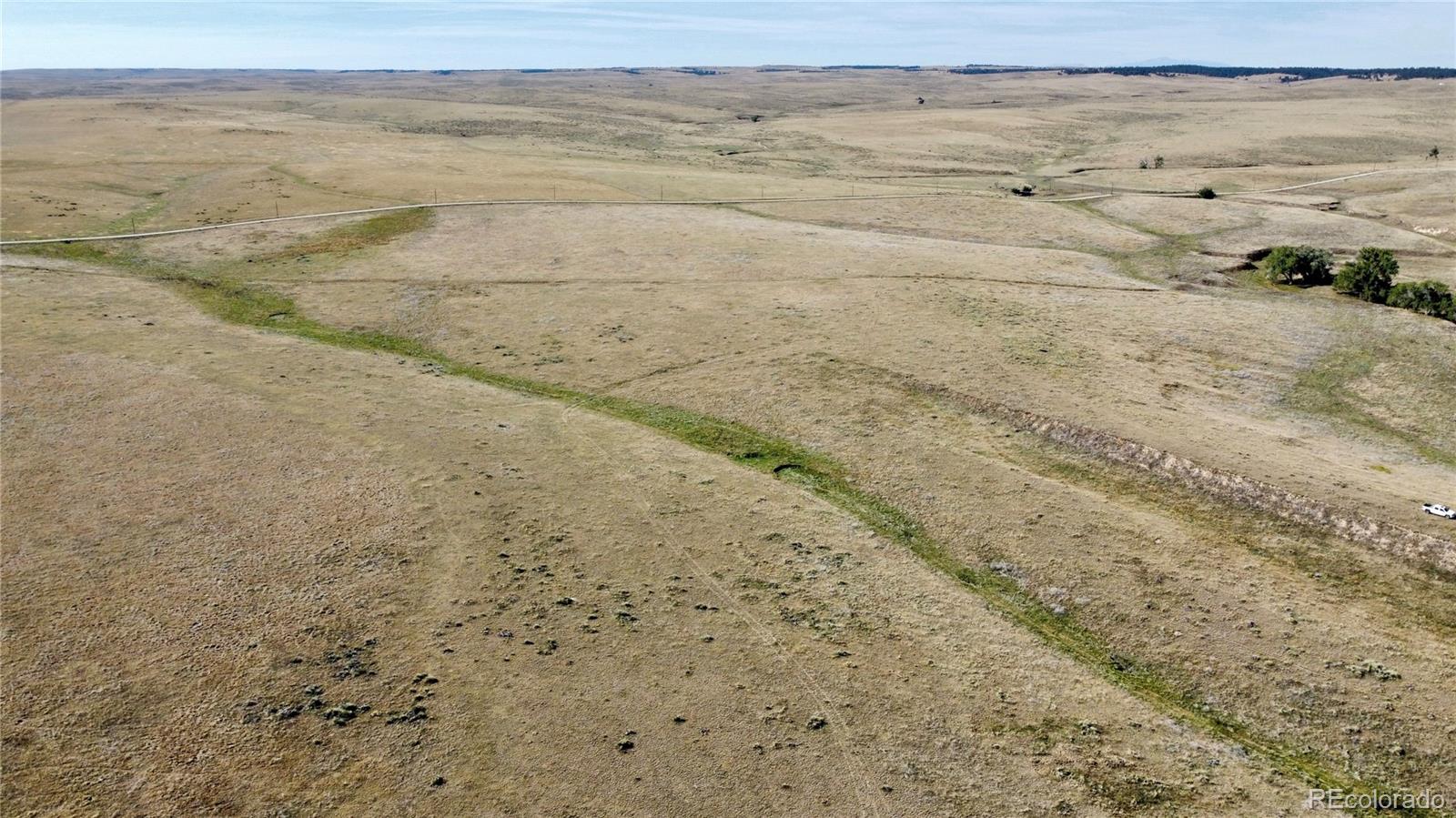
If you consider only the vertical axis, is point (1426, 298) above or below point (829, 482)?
above

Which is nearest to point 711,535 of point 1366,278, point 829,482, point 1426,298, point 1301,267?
point 829,482

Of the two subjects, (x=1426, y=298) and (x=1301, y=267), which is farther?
(x=1301, y=267)

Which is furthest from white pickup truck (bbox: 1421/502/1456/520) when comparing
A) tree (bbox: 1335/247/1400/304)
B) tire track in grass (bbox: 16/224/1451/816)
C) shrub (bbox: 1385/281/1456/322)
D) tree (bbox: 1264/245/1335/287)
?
tree (bbox: 1264/245/1335/287)

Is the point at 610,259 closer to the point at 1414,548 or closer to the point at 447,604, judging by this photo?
the point at 447,604

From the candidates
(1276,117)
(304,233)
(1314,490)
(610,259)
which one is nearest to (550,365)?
(610,259)

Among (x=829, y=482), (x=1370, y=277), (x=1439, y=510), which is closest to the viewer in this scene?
(x=1439, y=510)
